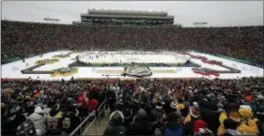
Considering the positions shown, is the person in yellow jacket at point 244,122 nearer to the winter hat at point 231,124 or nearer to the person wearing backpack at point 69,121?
the winter hat at point 231,124

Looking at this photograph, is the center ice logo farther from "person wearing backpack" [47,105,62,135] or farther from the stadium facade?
the stadium facade

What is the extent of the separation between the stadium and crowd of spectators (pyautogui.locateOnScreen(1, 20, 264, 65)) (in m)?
0.27

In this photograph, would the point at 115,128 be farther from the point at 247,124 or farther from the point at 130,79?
the point at 130,79

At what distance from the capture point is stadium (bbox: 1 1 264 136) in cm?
553

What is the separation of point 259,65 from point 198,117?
36.0 m

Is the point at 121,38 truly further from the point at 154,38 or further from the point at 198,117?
the point at 198,117

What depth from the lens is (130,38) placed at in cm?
6825

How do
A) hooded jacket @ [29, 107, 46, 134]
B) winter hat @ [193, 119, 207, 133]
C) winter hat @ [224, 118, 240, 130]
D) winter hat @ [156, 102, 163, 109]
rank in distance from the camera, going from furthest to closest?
winter hat @ [156, 102, 163, 109]
hooded jacket @ [29, 107, 46, 134]
winter hat @ [193, 119, 207, 133]
winter hat @ [224, 118, 240, 130]

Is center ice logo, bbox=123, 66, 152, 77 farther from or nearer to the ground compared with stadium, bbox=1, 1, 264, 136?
nearer to the ground

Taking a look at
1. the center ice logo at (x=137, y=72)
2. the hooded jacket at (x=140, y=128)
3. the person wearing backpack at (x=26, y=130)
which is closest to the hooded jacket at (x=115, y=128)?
the hooded jacket at (x=140, y=128)

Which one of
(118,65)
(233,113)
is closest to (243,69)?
(118,65)

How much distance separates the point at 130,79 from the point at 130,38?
45542 mm

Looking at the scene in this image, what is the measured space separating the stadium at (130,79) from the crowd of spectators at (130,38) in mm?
266

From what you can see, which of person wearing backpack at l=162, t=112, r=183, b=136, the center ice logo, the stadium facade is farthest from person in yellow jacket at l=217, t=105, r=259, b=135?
the stadium facade
